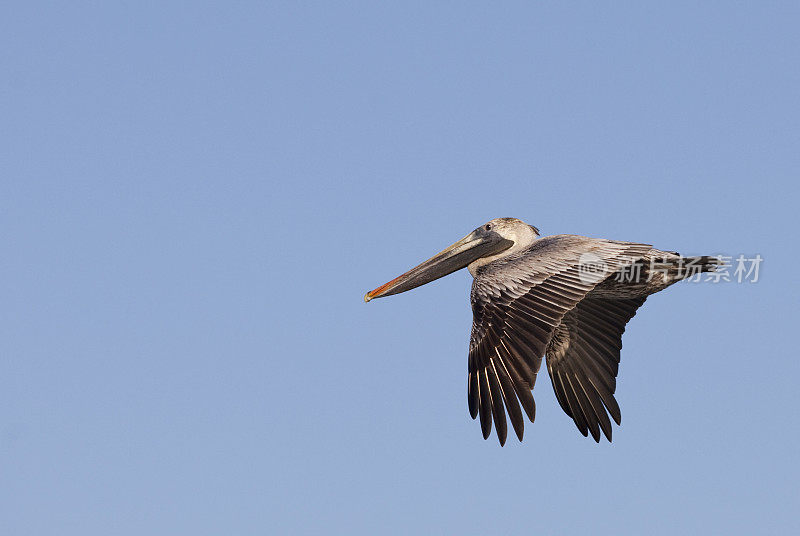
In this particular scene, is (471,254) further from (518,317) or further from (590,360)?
(518,317)

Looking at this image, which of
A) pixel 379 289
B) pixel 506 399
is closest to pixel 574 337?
pixel 379 289

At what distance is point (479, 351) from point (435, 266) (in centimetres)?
334

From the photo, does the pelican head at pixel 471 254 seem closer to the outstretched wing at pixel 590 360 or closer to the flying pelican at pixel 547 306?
the flying pelican at pixel 547 306

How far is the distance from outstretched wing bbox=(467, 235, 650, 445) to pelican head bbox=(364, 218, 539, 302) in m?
1.73

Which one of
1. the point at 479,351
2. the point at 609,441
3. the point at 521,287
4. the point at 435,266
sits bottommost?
the point at 609,441

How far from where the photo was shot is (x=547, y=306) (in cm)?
1175

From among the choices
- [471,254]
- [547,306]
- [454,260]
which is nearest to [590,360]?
[471,254]

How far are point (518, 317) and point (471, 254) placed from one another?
3200 millimetres

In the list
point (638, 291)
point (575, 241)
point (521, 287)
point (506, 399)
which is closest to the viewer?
point (506, 399)

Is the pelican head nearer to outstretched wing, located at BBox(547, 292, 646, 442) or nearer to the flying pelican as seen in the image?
the flying pelican

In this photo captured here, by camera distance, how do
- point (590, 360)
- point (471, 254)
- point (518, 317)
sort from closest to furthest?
point (518, 317) → point (590, 360) → point (471, 254)

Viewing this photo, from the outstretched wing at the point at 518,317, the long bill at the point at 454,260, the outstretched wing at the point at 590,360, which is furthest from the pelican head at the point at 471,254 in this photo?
the outstretched wing at the point at 518,317

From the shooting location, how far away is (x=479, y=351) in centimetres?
1165

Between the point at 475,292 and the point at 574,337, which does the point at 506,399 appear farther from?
the point at 574,337
